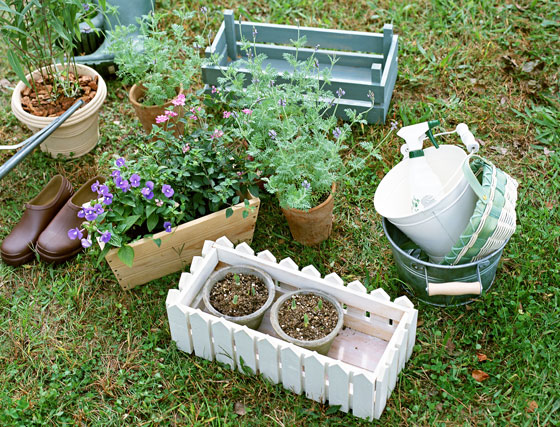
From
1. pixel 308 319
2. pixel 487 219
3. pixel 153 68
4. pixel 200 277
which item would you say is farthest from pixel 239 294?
pixel 153 68

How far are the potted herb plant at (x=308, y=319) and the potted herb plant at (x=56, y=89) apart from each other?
5.65 ft

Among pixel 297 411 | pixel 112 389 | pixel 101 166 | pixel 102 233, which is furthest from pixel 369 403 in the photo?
pixel 101 166

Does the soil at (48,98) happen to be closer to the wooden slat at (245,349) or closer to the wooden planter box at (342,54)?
the wooden planter box at (342,54)

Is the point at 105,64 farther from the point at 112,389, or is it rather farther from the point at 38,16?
the point at 112,389

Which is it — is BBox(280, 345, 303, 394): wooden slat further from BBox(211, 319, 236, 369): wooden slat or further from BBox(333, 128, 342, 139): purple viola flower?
BBox(333, 128, 342, 139): purple viola flower

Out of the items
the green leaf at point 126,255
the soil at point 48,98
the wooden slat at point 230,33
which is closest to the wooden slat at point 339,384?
the green leaf at point 126,255

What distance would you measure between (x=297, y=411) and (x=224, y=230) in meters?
0.97

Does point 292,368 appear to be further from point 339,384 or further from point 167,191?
point 167,191

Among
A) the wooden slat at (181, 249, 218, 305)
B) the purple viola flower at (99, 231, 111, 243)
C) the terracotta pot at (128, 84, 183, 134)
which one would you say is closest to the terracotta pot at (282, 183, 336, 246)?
the wooden slat at (181, 249, 218, 305)

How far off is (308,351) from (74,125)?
79.6 inches

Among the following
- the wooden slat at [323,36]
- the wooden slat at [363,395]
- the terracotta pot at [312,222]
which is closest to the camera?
the wooden slat at [363,395]

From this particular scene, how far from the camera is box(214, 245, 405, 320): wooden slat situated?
2727 millimetres

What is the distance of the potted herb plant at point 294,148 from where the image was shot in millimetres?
2996

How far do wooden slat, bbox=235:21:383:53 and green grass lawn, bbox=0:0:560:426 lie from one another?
39 centimetres
